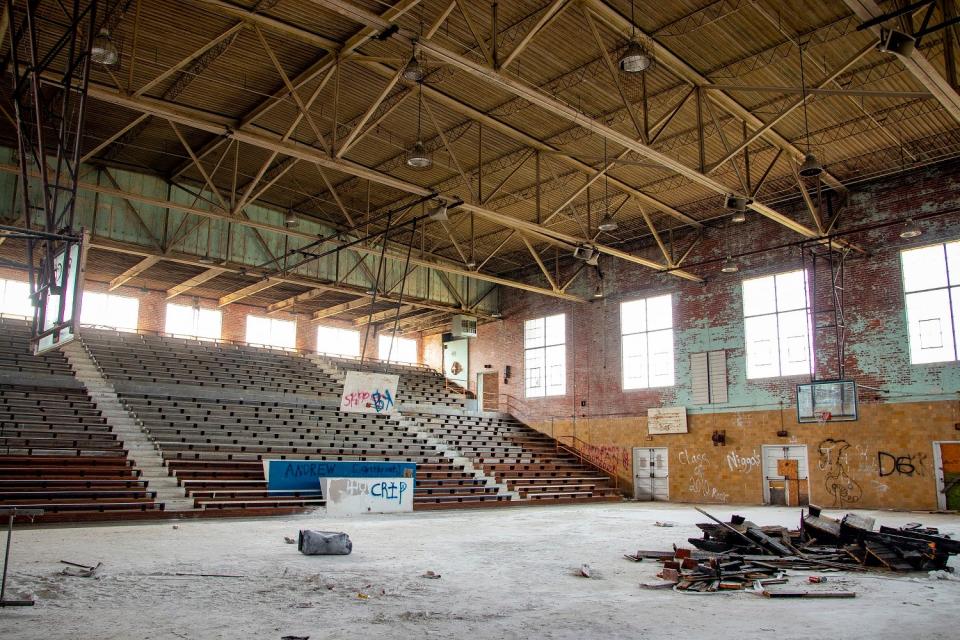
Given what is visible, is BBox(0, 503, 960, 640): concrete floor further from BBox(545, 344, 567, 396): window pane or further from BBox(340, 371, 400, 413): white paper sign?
BBox(545, 344, 567, 396): window pane

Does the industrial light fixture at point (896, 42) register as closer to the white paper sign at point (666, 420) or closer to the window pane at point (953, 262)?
the window pane at point (953, 262)

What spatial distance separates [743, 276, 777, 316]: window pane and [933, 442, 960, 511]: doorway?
20.2 ft

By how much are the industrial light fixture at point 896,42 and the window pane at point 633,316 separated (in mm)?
16584

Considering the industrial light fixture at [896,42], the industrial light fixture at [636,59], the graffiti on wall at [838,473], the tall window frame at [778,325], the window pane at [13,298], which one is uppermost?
the industrial light fixture at [636,59]

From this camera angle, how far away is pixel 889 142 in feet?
62.5

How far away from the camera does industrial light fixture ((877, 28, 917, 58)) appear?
1021 centimetres

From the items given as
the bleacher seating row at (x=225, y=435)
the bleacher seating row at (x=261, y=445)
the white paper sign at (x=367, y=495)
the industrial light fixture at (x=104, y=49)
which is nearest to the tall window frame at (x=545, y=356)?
the bleacher seating row at (x=225, y=435)

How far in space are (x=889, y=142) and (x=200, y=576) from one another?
19.4m

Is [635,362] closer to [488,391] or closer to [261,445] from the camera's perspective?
[488,391]

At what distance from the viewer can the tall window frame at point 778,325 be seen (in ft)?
73.3

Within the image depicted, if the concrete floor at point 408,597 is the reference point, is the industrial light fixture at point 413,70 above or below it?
above

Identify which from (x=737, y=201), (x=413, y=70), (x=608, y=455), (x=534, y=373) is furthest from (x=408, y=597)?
(x=534, y=373)

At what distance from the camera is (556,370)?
1150 inches

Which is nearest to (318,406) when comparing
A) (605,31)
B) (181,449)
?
(181,449)
